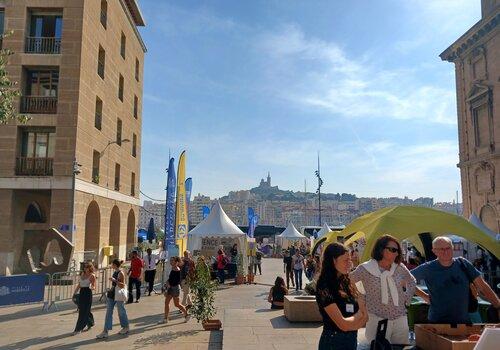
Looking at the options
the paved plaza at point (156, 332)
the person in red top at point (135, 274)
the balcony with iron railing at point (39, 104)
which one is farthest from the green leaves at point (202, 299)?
the balcony with iron railing at point (39, 104)

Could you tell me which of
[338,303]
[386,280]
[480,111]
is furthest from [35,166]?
[480,111]

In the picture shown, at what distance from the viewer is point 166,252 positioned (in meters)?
18.0

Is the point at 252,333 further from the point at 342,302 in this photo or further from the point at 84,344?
the point at 342,302

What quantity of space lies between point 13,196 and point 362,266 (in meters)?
22.1

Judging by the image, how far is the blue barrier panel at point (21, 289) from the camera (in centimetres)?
1308

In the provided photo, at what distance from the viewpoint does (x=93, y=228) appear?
88.4ft

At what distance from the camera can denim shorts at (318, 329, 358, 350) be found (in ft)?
11.8

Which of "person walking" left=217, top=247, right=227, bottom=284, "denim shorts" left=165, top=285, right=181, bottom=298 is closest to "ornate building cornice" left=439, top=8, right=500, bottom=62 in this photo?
"person walking" left=217, top=247, right=227, bottom=284

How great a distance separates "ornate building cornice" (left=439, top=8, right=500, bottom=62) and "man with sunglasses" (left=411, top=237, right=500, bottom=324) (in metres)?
30.1

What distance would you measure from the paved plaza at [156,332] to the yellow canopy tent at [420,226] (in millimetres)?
2110

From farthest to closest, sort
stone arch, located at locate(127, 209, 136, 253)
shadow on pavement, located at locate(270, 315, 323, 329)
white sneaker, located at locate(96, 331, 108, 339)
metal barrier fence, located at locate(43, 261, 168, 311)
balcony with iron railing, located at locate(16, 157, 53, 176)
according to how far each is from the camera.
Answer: stone arch, located at locate(127, 209, 136, 253) → balcony with iron railing, located at locate(16, 157, 53, 176) → metal barrier fence, located at locate(43, 261, 168, 311) → shadow on pavement, located at locate(270, 315, 323, 329) → white sneaker, located at locate(96, 331, 108, 339)

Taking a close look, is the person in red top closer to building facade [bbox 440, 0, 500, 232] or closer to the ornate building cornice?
building facade [bbox 440, 0, 500, 232]

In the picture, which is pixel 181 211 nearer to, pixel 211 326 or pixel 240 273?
pixel 240 273

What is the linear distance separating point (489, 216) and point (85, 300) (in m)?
29.3
